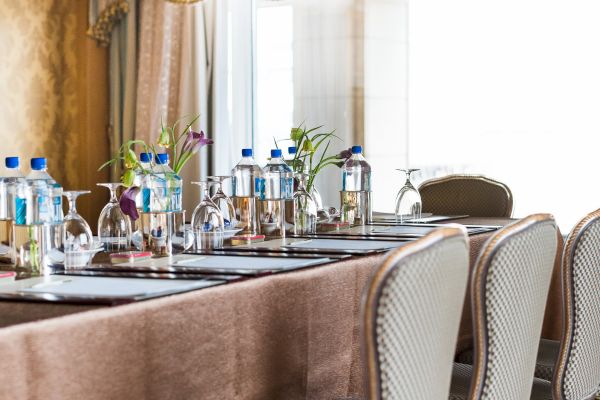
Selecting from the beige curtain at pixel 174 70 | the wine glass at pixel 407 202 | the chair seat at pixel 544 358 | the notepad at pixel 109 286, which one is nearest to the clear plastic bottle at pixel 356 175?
the wine glass at pixel 407 202

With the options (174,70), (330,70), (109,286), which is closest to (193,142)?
(109,286)

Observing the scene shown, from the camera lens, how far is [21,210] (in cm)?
202

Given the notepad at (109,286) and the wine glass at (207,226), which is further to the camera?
the wine glass at (207,226)

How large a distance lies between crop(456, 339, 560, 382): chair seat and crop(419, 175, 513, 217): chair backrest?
102 centimetres

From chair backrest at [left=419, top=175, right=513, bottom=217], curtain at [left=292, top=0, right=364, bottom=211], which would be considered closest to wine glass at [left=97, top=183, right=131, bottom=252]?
chair backrest at [left=419, top=175, right=513, bottom=217]

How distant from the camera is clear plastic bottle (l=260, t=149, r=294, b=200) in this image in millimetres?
2765

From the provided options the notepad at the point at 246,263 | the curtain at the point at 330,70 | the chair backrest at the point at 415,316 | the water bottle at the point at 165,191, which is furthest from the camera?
the curtain at the point at 330,70

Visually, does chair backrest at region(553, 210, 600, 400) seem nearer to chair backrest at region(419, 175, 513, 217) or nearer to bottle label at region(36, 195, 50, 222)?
bottle label at region(36, 195, 50, 222)

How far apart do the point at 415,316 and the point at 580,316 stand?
1011 mm

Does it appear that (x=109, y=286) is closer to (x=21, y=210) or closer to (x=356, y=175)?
(x=21, y=210)

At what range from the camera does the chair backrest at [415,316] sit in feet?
4.29

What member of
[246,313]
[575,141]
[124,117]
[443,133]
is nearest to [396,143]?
[443,133]

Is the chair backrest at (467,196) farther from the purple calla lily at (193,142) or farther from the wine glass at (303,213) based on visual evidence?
the purple calla lily at (193,142)

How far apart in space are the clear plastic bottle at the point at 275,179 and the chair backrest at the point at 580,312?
3.05ft
